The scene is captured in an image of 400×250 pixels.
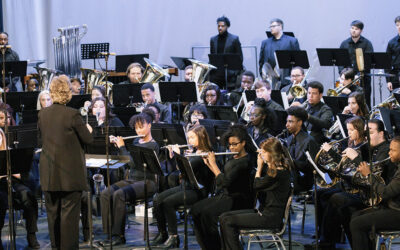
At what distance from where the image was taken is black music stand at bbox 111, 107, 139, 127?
29.8 feet

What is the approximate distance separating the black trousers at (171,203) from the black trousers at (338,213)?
1244mm

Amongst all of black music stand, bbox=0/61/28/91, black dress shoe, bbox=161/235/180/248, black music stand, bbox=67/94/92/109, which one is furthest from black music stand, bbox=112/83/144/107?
black dress shoe, bbox=161/235/180/248

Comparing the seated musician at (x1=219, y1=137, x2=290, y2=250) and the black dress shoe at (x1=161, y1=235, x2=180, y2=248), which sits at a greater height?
the seated musician at (x1=219, y1=137, x2=290, y2=250)

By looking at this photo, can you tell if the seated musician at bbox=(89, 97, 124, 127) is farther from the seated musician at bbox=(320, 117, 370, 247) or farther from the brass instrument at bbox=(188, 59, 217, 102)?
the seated musician at bbox=(320, 117, 370, 247)

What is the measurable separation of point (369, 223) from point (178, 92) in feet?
13.5

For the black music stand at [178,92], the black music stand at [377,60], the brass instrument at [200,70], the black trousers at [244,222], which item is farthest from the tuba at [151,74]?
the black trousers at [244,222]

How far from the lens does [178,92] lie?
30.3 feet

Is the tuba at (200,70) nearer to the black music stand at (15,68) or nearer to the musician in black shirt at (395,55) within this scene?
the black music stand at (15,68)

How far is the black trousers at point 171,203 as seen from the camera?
6.88 meters

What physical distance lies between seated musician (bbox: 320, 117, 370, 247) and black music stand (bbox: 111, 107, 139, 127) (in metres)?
3.31

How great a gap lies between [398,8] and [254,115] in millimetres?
5935

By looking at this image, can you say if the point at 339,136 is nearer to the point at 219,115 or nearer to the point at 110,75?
the point at 219,115

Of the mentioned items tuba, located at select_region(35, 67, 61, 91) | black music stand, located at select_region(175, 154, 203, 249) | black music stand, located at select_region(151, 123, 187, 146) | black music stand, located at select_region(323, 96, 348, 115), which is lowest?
black music stand, located at select_region(175, 154, 203, 249)

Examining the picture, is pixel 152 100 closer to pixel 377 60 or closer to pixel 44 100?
pixel 44 100
